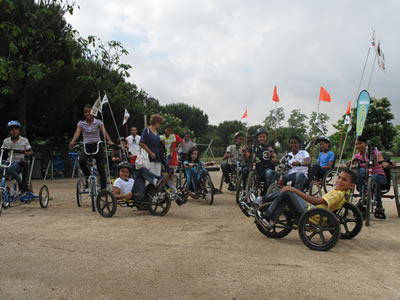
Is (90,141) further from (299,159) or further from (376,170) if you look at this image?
(376,170)

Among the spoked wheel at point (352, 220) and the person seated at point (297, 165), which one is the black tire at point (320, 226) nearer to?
the spoked wheel at point (352, 220)

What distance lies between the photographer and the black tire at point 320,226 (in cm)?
457

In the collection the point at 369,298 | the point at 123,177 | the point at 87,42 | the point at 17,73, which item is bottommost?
the point at 369,298

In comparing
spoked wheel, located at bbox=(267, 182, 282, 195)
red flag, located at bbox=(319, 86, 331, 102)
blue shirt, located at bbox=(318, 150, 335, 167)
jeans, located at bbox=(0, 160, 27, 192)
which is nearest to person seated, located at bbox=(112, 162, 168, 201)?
spoked wheel, located at bbox=(267, 182, 282, 195)

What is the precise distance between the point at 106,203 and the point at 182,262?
332 cm

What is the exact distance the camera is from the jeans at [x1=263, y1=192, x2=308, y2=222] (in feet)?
16.0

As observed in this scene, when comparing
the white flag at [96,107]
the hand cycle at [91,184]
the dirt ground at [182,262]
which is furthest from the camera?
the white flag at [96,107]

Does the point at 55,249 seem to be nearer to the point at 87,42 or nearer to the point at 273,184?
the point at 273,184

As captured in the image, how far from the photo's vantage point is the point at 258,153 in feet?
25.8

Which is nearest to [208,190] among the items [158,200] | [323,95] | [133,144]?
[158,200]

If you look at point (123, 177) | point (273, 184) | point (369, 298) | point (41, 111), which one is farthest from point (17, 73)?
point (41, 111)

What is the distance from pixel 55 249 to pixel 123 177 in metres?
2.97

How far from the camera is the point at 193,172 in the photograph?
9.30 metres

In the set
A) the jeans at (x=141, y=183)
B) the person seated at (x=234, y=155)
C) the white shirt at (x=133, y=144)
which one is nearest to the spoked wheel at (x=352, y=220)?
the jeans at (x=141, y=183)
